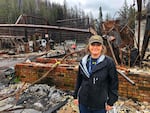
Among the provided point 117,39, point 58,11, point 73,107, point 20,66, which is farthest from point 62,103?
point 58,11

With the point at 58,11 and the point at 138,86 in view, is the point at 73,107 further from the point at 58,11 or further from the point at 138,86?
the point at 58,11

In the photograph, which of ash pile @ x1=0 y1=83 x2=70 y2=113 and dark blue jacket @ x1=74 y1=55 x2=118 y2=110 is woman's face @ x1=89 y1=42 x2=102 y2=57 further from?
ash pile @ x1=0 y1=83 x2=70 y2=113

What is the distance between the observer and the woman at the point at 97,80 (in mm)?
2820

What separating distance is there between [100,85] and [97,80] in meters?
0.08

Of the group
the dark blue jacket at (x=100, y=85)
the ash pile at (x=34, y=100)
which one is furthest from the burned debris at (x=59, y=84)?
the dark blue jacket at (x=100, y=85)

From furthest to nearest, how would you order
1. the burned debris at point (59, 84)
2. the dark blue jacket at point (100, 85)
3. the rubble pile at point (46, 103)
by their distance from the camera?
1. the burned debris at point (59, 84)
2. the rubble pile at point (46, 103)
3. the dark blue jacket at point (100, 85)

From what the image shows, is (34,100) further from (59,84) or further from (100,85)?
(100,85)

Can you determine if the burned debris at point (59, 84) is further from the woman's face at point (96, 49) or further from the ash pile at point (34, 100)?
the woman's face at point (96, 49)

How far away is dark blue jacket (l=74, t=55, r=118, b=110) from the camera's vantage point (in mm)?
2814

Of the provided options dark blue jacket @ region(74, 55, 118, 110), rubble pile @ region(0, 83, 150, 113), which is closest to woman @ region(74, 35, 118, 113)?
dark blue jacket @ region(74, 55, 118, 110)

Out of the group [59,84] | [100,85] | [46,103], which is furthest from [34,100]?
[100,85]

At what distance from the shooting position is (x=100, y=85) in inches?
112

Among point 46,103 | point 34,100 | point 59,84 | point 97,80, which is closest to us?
point 97,80

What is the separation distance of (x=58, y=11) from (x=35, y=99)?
120ft
